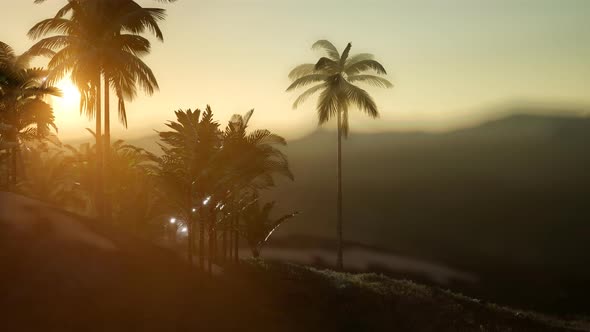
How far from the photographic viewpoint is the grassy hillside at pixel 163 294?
16984 mm

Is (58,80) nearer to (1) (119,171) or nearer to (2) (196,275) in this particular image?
(2) (196,275)

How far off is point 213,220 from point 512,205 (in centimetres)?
5894

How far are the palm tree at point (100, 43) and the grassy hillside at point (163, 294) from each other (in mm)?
6906

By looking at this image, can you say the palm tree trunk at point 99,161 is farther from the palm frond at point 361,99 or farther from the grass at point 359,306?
the palm frond at point 361,99

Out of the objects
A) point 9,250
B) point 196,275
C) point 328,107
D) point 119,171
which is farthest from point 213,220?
point 119,171

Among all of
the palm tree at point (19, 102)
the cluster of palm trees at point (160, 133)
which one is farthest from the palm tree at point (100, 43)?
the palm tree at point (19, 102)

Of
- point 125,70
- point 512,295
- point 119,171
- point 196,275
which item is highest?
point 125,70

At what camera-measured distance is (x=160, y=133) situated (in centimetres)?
2081

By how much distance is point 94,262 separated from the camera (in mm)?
19797

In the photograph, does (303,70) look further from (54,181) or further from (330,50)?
(54,181)

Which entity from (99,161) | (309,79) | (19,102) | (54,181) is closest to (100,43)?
(99,161)

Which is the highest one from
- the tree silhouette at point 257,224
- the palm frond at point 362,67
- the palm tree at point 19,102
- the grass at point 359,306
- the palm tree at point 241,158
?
the palm frond at point 362,67

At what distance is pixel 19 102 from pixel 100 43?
11068 millimetres

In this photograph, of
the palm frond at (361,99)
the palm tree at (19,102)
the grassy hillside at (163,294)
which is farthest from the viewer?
Result: the palm frond at (361,99)
